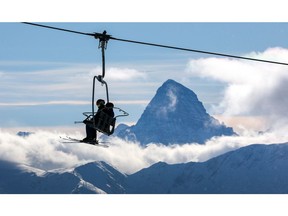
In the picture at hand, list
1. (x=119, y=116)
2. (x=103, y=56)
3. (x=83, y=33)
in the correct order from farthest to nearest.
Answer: (x=119, y=116)
(x=103, y=56)
(x=83, y=33)

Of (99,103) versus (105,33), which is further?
(99,103)

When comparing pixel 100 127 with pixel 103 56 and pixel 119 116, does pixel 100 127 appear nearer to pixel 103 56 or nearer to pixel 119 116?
pixel 119 116

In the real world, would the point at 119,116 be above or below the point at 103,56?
below

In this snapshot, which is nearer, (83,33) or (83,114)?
(83,33)
